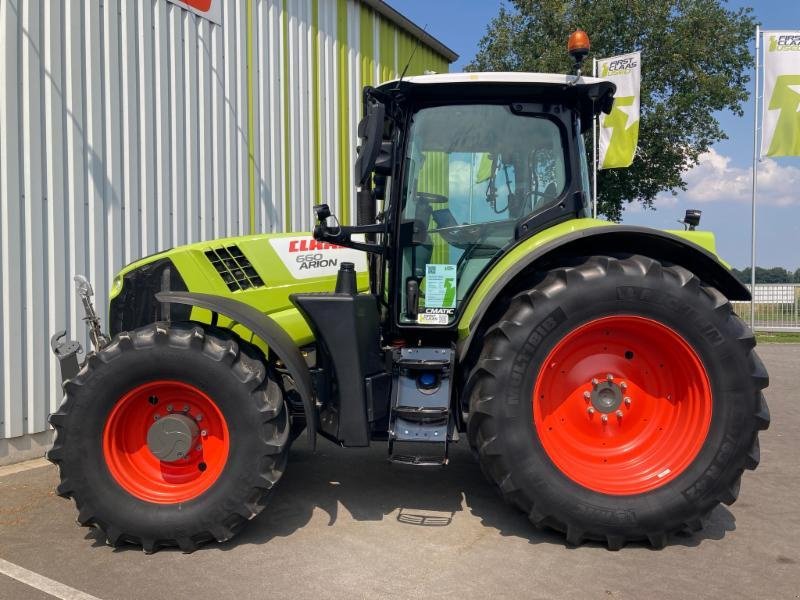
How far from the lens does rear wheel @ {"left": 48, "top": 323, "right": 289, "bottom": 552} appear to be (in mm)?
3234

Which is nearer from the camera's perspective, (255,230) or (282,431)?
(282,431)

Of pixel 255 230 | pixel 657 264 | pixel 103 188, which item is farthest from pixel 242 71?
pixel 657 264

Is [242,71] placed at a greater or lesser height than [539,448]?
greater

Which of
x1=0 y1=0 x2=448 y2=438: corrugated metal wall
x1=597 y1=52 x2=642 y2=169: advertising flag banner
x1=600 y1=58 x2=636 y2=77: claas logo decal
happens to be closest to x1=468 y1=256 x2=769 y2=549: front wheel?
x1=0 y1=0 x2=448 y2=438: corrugated metal wall

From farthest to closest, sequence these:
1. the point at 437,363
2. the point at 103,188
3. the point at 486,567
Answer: the point at 103,188 → the point at 437,363 → the point at 486,567

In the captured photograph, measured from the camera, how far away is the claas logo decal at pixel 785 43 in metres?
12.9

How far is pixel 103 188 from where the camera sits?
18.1 ft

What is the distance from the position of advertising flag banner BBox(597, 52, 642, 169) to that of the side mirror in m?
9.56

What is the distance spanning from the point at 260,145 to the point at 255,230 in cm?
96

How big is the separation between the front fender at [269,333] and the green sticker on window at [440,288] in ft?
2.73

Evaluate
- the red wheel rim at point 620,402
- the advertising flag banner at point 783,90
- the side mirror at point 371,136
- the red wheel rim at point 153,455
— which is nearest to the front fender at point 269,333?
the red wheel rim at point 153,455

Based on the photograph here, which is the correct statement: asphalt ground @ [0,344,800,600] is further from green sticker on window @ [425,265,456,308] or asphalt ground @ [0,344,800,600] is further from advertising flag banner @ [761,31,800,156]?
advertising flag banner @ [761,31,800,156]

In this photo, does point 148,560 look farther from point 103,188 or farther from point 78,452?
point 103,188

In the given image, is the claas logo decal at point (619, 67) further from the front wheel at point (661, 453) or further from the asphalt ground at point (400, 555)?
the front wheel at point (661, 453)
